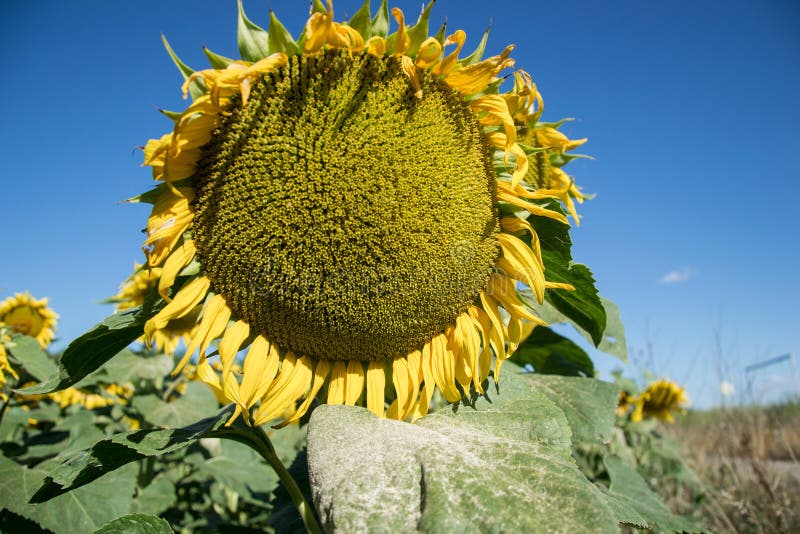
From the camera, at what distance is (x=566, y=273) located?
1848mm

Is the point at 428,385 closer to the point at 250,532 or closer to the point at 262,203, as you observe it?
the point at 262,203

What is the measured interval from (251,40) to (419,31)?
1.54ft

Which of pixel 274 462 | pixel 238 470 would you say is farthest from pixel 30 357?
pixel 274 462

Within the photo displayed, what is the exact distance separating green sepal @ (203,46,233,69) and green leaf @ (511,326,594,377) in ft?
5.31

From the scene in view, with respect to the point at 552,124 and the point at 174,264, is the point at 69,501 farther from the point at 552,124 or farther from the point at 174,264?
the point at 552,124

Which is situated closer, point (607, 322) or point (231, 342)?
point (231, 342)

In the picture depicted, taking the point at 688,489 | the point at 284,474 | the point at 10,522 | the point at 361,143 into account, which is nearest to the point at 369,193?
the point at 361,143

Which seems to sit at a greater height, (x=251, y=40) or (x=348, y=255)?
(x=251, y=40)

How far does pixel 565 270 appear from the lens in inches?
72.5

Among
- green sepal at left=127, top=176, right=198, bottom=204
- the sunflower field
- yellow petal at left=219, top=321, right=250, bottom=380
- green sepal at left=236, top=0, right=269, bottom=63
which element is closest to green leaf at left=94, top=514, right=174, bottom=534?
the sunflower field

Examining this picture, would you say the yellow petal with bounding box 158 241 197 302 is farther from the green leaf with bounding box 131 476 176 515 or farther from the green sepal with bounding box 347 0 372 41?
the green leaf with bounding box 131 476 176 515

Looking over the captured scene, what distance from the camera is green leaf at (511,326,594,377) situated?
2.39 meters

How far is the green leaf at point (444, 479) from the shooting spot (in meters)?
1.11

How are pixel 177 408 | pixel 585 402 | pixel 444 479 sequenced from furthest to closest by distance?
pixel 177 408, pixel 585 402, pixel 444 479
